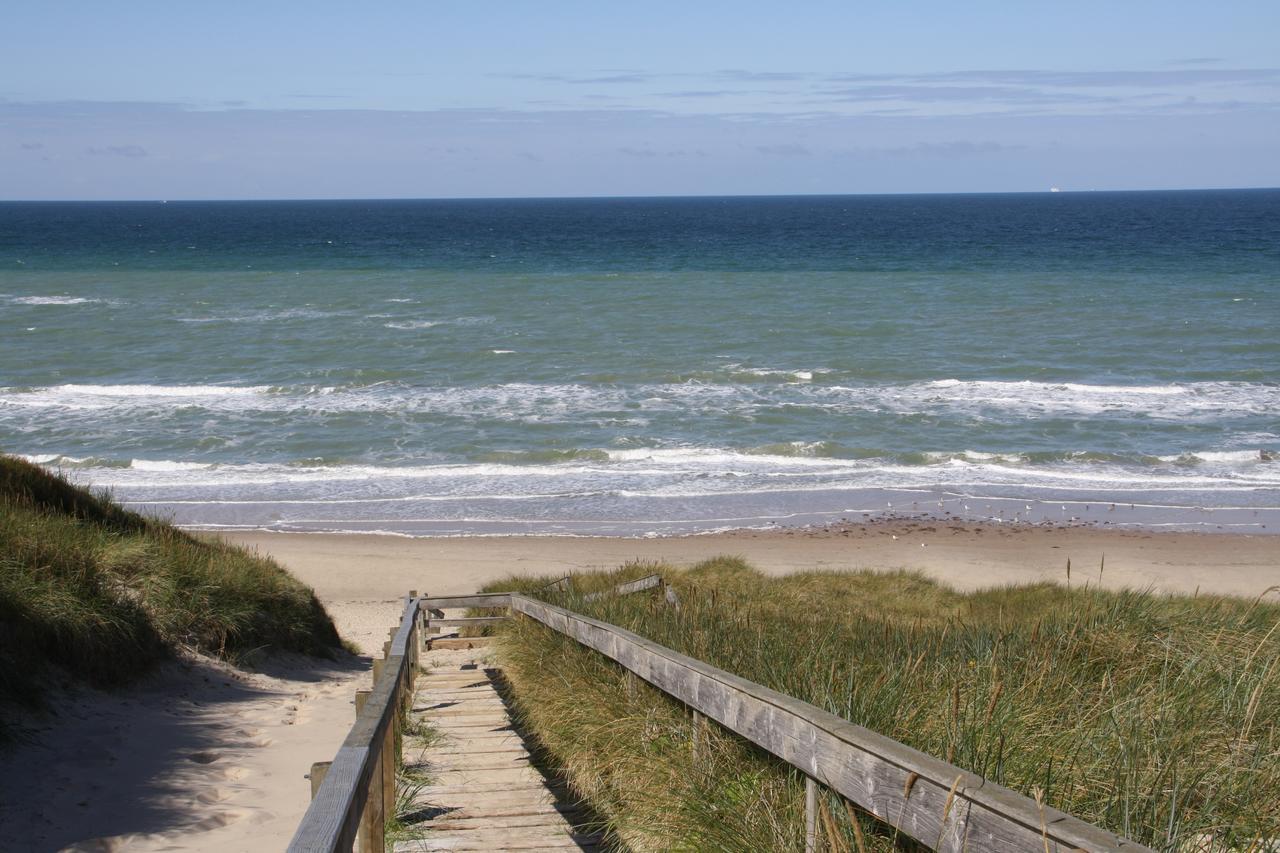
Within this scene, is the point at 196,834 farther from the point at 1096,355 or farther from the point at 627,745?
the point at 1096,355

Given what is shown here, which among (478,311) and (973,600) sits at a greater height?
(478,311)

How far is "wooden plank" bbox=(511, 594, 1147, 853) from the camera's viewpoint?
7.50 ft

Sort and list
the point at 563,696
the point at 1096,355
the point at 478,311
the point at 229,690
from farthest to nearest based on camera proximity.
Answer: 1. the point at 478,311
2. the point at 1096,355
3. the point at 229,690
4. the point at 563,696

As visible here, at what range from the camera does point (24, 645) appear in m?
7.09

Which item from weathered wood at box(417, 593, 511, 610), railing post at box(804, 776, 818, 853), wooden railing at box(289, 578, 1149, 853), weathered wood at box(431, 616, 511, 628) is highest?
wooden railing at box(289, 578, 1149, 853)

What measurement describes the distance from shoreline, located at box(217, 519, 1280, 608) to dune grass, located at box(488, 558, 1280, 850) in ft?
32.7

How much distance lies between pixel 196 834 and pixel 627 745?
2.25m

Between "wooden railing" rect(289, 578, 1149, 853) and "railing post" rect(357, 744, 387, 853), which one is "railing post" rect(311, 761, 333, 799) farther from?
"railing post" rect(357, 744, 387, 853)

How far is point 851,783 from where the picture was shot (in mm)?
2932

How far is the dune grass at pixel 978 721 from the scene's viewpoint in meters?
3.06

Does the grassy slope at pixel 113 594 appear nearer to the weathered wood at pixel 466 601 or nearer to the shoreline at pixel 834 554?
the weathered wood at pixel 466 601

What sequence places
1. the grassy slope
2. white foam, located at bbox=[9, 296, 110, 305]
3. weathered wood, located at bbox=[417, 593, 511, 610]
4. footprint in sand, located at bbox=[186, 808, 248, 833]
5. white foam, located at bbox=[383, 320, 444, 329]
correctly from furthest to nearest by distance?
white foam, located at bbox=[9, 296, 110, 305]
white foam, located at bbox=[383, 320, 444, 329]
weathered wood, located at bbox=[417, 593, 511, 610]
the grassy slope
footprint in sand, located at bbox=[186, 808, 248, 833]

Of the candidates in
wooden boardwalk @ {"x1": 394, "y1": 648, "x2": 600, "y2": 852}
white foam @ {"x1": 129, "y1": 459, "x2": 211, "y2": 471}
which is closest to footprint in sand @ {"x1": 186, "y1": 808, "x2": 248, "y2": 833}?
wooden boardwalk @ {"x1": 394, "y1": 648, "x2": 600, "y2": 852}

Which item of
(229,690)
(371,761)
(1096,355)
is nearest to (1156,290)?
(1096,355)
